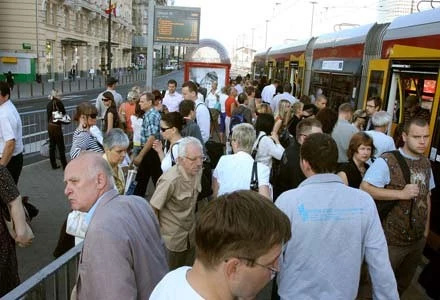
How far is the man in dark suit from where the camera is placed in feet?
6.45

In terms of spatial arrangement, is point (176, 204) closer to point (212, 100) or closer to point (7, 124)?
point (7, 124)

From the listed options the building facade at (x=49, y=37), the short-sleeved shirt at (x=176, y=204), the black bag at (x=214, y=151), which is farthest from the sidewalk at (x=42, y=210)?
the building facade at (x=49, y=37)

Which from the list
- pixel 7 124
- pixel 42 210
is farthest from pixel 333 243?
pixel 42 210

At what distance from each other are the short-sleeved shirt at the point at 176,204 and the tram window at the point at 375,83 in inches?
225

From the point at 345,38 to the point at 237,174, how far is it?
9068mm

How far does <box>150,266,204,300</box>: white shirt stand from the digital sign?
13779 mm

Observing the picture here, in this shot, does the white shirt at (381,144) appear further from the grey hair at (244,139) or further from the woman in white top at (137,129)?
the woman in white top at (137,129)

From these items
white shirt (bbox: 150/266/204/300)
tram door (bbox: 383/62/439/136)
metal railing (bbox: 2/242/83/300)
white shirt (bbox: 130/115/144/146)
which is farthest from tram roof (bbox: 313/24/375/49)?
white shirt (bbox: 150/266/204/300)

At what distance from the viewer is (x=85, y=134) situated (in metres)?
5.36

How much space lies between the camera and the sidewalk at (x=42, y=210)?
5031 millimetres

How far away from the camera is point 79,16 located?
2151 inches

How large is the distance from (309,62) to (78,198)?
14.3 m

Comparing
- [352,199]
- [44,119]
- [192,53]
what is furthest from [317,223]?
[192,53]

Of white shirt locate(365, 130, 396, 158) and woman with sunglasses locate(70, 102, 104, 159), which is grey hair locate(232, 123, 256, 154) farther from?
woman with sunglasses locate(70, 102, 104, 159)
